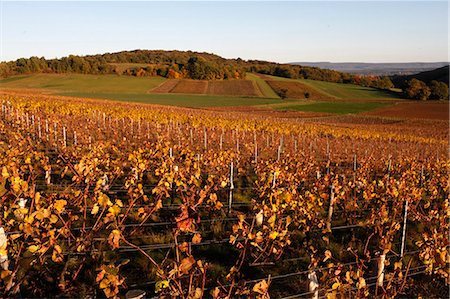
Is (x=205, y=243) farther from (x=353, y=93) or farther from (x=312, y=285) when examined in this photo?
(x=353, y=93)

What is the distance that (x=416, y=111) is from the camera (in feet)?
182

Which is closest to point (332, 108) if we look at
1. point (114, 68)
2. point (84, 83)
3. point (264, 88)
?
point (264, 88)

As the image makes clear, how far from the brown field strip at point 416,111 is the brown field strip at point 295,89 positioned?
17.6m

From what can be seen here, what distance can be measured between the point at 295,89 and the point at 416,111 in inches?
1137

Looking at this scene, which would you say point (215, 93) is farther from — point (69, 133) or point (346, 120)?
point (69, 133)

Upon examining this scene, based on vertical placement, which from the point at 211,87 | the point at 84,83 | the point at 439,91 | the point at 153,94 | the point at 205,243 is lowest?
the point at 205,243

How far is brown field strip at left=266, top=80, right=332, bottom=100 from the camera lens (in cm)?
7432

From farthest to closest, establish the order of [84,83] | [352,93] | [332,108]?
[352,93], [84,83], [332,108]

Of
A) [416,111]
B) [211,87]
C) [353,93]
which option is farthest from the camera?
[353,93]

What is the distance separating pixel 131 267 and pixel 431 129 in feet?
131

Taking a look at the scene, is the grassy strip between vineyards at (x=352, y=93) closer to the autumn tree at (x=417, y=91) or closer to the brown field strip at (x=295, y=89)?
the autumn tree at (x=417, y=91)

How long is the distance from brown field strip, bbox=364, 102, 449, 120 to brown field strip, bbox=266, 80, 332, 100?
17.6 m

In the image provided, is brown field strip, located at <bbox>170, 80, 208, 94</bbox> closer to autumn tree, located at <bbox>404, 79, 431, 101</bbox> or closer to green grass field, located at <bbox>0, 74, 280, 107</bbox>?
green grass field, located at <bbox>0, 74, 280, 107</bbox>

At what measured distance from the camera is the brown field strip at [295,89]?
244 feet
